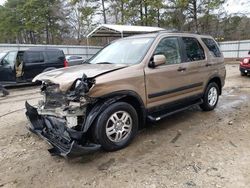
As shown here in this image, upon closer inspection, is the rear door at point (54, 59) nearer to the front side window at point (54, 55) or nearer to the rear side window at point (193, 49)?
the front side window at point (54, 55)

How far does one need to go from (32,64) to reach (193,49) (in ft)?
27.2

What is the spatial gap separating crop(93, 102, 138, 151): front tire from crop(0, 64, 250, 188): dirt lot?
17 cm

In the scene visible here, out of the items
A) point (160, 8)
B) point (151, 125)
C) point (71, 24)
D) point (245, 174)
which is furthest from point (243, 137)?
point (71, 24)

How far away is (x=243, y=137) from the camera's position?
4598mm

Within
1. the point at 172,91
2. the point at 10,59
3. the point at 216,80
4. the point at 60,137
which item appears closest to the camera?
the point at 60,137

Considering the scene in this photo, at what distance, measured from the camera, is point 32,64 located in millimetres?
11703

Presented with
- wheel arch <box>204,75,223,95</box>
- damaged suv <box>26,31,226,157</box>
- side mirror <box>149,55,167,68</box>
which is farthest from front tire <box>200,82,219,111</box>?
side mirror <box>149,55,167,68</box>

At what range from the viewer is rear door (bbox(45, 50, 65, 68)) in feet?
40.4

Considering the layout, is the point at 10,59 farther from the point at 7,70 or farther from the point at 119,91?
the point at 119,91

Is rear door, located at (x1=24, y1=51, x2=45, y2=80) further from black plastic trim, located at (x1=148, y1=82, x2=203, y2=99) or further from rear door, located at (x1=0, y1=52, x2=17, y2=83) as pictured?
black plastic trim, located at (x1=148, y1=82, x2=203, y2=99)

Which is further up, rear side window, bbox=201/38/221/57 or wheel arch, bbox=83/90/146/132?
rear side window, bbox=201/38/221/57

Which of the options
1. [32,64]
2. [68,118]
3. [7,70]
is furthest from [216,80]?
[7,70]

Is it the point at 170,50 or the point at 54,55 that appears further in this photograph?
the point at 54,55

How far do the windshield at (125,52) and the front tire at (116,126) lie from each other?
92cm
